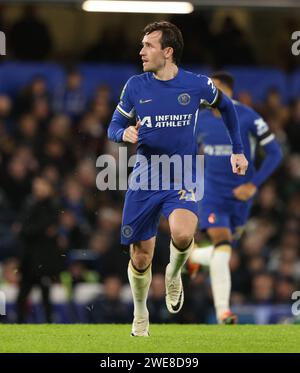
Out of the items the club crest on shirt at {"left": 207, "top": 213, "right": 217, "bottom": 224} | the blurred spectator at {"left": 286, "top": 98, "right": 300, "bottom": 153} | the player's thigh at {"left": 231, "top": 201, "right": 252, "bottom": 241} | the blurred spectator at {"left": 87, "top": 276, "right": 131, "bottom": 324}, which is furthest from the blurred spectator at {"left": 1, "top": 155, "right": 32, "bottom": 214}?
the club crest on shirt at {"left": 207, "top": 213, "right": 217, "bottom": 224}

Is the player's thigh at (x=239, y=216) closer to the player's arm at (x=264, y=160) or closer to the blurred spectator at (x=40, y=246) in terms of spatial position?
the player's arm at (x=264, y=160)

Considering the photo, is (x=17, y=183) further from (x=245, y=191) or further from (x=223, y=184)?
(x=245, y=191)

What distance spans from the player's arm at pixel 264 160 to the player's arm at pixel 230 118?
7.09ft

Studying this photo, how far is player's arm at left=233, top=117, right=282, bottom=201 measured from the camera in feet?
41.1

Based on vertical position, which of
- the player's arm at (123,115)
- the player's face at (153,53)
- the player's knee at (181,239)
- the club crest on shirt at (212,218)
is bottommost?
the player's knee at (181,239)

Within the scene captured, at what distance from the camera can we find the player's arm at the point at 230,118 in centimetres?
1002

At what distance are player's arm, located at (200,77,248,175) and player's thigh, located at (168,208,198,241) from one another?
20.8 inches

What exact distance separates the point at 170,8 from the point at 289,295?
435cm

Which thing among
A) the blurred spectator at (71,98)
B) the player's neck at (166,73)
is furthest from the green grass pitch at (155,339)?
the blurred spectator at (71,98)

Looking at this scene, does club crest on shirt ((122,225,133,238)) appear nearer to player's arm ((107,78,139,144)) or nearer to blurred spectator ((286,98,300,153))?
Answer: player's arm ((107,78,139,144))

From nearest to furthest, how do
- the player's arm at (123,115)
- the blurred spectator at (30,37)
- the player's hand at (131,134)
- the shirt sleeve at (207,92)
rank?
the player's hand at (131,134) < the player's arm at (123,115) < the shirt sleeve at (207,92) < the blurred spectator at (30,37)

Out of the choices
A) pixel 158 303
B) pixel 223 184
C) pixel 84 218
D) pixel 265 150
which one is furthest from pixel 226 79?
pixel 84 218
